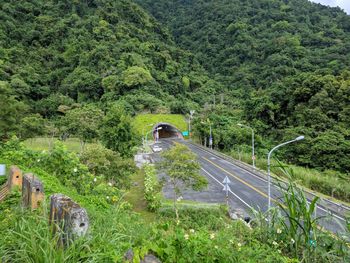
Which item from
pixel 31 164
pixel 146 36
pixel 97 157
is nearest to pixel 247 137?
pixel 97 157

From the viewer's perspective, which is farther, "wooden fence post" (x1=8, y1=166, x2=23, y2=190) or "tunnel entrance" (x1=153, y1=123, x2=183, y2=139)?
"tunnel entrance" (x1=153, y1=123, x2=183, y2=139)

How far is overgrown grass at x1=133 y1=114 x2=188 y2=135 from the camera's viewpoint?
2041 inches

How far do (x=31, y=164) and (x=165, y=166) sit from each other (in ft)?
28.9

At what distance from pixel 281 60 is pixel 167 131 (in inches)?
1444

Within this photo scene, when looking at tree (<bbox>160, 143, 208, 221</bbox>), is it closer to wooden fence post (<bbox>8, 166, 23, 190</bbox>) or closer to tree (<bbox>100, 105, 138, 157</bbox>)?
tree (<bbox>100, 105, 138, 157</bbox>)

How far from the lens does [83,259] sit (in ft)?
7.08

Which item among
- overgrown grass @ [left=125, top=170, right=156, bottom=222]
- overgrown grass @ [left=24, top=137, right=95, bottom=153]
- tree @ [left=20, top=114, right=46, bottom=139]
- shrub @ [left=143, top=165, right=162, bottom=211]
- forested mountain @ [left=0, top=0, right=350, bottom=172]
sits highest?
forested mountain @ [left=0, top=0, right=350, bottom=172]

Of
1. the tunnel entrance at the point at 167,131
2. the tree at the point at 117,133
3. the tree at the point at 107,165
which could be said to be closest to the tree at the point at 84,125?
the tree at the point at 117,133

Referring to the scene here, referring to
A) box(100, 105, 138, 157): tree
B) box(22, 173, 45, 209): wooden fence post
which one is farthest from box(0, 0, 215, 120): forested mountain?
box(22, 173, 45, 209): wooden fence post

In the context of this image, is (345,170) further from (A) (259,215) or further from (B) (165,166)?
(A) (259,215)

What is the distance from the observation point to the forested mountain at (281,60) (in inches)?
1415

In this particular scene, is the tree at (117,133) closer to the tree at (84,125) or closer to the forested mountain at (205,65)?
the tree at (84,125)

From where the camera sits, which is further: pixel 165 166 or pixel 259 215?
pixel 165 166

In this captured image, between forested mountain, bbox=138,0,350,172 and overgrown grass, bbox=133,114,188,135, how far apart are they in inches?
504
